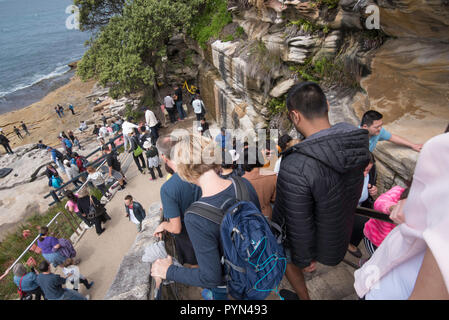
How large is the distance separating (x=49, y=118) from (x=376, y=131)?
3344 centimetres

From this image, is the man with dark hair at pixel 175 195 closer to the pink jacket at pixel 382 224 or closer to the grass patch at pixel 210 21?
the pink jacket at pixel 382 224

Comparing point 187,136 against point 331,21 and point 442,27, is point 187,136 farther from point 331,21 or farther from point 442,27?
point 331,21

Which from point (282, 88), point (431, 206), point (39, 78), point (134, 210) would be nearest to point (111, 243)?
point (134, 210)

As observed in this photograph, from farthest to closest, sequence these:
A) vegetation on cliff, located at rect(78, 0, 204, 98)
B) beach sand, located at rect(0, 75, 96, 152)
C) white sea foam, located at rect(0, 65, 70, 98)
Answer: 1. white sea foam, located at rect(0, 65, 70, 98)
2. beach sand, located at rect(0, 75, 96, 152)
3. vegetation on cliff, located at rect(78, 0, 204, 98)

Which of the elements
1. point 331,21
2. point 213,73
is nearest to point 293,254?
point 331,21

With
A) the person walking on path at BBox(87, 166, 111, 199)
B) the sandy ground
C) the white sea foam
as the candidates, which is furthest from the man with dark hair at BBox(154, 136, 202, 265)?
the white sea foam

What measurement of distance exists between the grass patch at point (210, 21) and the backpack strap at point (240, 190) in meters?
12.3

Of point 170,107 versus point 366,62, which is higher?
point 366,62

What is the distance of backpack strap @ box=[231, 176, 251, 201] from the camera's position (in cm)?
174

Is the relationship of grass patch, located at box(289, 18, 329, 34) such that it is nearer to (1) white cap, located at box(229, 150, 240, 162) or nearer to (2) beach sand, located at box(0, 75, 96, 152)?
(1) white cap, located at box(229, 150, 240, 162)

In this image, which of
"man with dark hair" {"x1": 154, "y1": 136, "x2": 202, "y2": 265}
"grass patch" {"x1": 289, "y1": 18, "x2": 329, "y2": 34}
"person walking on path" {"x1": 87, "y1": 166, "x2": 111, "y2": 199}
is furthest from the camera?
"person walking on path" {"x1": 87, "y1": 166, "x2": 111, "y2": 199}

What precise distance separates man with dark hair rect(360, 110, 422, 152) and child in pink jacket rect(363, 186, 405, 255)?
1496 millimetres

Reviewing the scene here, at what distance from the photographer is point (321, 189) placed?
1812mm

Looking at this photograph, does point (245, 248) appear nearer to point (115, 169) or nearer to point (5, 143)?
point (115, 169)
